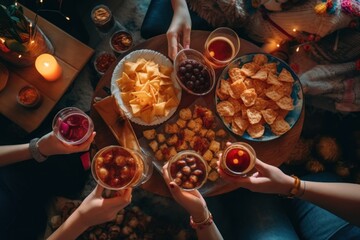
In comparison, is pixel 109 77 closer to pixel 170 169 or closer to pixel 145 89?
pixel 145 89

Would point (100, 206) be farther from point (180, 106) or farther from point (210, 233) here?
point (180, 106)

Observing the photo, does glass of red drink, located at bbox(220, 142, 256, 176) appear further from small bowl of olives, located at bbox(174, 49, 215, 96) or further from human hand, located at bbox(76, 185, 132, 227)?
human hand, located at bbox(76, 185, 132, 227)

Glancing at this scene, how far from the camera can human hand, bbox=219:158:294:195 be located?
4.90 ft

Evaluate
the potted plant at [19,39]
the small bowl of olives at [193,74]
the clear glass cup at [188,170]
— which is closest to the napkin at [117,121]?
the clear glass cup at [188,170]

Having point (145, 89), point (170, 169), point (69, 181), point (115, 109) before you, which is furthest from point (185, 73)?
point (69, 181)

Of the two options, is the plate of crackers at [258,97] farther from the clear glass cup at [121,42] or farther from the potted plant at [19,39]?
the potted plant at [19,39]

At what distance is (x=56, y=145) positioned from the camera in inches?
61.5

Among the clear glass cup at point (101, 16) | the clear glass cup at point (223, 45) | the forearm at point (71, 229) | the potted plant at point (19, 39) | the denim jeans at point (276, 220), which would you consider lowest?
the denim jeans at point (276, 220)

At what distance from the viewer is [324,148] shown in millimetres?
2074

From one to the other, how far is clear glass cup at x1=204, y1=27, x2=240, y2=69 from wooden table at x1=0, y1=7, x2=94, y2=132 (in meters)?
0.82

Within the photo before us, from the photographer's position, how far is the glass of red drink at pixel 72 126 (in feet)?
5.01

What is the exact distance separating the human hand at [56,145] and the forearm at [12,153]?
0.34 ft

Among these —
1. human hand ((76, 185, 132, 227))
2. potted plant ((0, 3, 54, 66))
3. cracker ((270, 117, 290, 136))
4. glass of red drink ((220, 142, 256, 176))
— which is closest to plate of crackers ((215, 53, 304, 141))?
cracker ((270, 117, 290, 136))

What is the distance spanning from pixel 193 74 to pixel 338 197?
94cm
